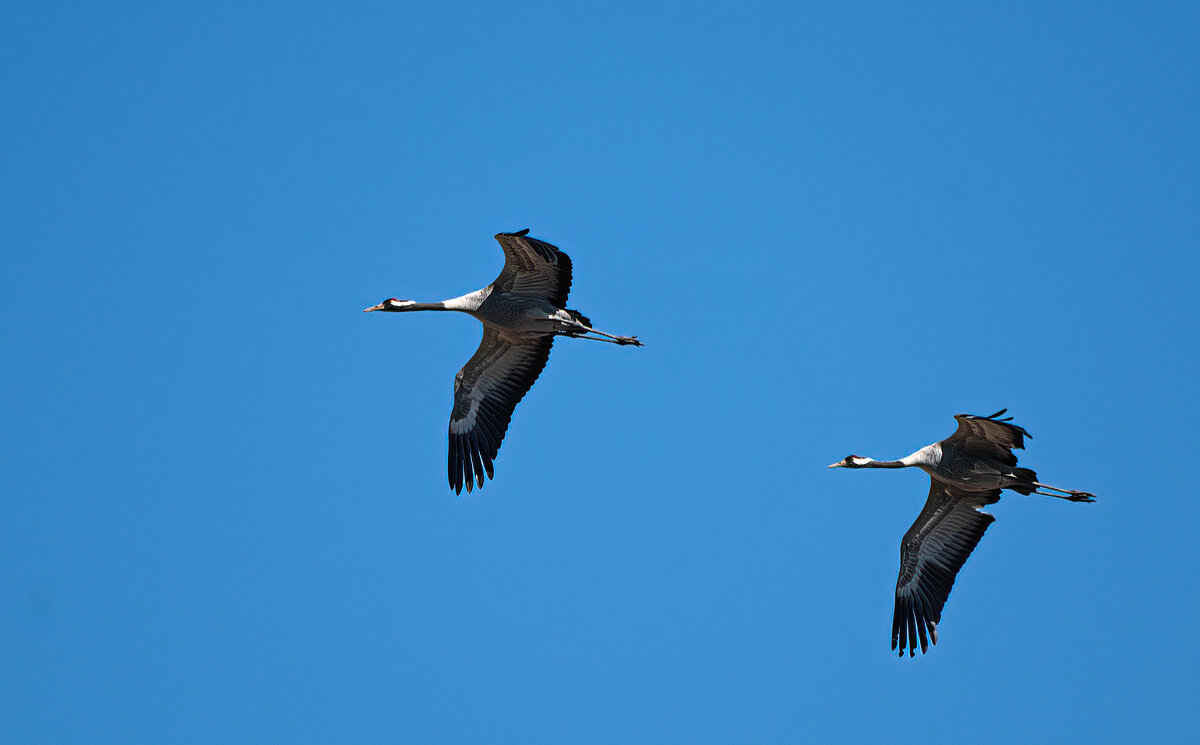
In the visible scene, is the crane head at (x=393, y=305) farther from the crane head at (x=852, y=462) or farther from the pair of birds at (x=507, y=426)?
the crane head at (x=852, y=462)

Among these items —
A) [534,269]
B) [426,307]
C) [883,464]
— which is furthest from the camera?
[883,464]

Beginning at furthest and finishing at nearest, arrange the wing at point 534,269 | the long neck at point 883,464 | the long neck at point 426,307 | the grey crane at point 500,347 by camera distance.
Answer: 1. the long neck at point 883,464
2. the long neck at point 426,307
3. the grey crane at point 500,347
4. the wing at point 534,269

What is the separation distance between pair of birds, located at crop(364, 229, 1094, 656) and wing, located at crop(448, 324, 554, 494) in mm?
14

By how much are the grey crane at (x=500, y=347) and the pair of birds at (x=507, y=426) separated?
1 cm

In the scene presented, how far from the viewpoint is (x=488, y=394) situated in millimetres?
20219

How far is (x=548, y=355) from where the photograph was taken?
65.9ft

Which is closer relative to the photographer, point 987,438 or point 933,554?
point 987,438

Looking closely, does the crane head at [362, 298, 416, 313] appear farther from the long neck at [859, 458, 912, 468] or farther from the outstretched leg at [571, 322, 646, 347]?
the long neck at [859, 458, 912, 468]

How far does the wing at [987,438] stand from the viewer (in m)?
18.0

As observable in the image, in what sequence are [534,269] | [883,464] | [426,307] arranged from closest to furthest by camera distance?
[534,269] → [426,307] → [883,464]

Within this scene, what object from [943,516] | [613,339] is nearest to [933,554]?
[943,516]

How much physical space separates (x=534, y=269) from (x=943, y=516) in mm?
7078

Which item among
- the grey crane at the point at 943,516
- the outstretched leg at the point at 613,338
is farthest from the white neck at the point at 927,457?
the outstretched leg at the point at 613,338

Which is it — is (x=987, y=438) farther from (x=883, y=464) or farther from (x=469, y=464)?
(x=469, y=464)
